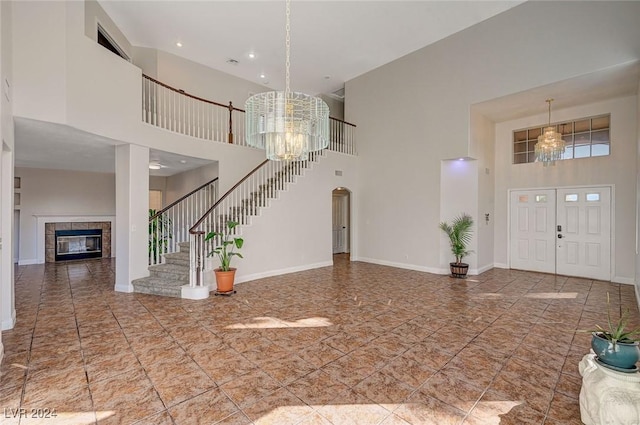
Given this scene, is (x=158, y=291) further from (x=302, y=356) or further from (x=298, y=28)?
(x=298, y=28)

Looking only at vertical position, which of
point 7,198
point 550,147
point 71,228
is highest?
point 550,147

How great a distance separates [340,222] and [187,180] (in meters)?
5.44

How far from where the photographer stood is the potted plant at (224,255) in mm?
5438

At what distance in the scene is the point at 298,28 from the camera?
6.86 m

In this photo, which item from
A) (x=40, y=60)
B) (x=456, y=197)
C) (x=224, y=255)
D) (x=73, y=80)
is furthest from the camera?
(x=456, y=197)

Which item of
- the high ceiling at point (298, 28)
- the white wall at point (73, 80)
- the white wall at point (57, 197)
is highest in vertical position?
the high ceiling at point (298, 28)

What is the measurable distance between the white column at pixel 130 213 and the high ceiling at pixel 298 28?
119 inches

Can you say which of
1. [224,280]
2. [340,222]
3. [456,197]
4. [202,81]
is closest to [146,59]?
[202,81]

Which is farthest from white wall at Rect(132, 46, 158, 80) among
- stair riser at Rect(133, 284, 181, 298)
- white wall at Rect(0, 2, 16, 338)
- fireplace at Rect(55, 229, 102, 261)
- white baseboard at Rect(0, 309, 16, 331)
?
white baseboard at Rect(0, 309, 16, 331)

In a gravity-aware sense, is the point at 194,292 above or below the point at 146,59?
below

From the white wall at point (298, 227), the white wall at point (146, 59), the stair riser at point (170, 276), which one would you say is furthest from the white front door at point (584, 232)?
the white wall at point (146, 59)

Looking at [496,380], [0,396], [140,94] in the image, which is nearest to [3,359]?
[0,396]

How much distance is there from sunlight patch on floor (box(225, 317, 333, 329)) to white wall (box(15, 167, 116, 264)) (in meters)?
8.59

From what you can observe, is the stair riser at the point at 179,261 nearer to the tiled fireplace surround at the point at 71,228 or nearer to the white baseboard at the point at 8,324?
the white baseboard at the point at 8,324
